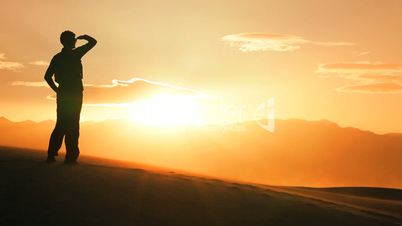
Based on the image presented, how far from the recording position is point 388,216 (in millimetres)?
9211

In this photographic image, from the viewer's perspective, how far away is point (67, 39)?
10.1m

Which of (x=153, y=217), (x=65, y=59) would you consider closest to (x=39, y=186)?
(x=153, y=217)

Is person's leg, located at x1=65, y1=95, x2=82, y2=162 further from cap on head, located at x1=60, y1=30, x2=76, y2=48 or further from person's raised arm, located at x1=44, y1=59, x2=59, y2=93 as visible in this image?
cap on head, located at x1=60, y1=30, x2=76, y2=48

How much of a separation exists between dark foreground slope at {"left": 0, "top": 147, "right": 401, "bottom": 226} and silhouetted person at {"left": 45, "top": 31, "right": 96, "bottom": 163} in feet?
2.55

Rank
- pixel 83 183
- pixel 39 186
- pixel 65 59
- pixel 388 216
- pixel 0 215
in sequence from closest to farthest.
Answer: pixel 0 215, pixel 39 186, pixel 83 183, pixel 388 216, pixel 65 59

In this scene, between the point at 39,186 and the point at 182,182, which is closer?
the point at 39,186

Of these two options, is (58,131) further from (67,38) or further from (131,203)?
(131,203)

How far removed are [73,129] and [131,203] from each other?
3820 mm

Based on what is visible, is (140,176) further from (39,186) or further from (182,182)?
(39,186)

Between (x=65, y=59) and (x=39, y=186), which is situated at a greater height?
(x=65, y=59)

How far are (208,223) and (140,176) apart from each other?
11.3 ft

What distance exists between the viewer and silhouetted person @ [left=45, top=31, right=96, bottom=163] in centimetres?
1013

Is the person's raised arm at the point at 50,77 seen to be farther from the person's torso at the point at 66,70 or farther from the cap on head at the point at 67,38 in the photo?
the cap on head at the point at 67,38

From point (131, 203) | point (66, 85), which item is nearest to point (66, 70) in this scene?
point (66, 85)
